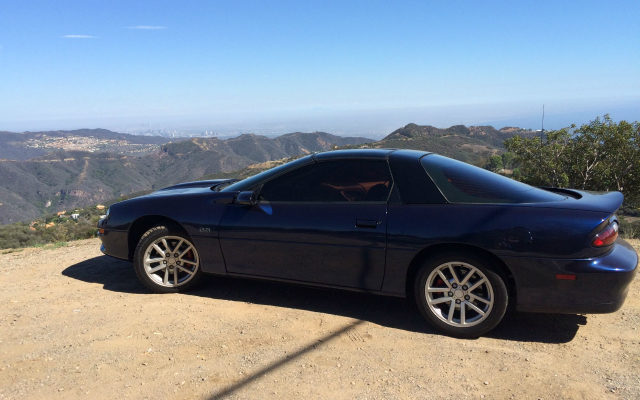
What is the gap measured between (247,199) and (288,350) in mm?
1421

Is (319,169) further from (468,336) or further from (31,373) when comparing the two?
(31,373)

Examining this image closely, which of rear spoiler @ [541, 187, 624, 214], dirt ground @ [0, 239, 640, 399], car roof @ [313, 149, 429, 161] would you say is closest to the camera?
dirt ground @ [0, 239, 640, 399]

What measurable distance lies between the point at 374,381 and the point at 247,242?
1726mm

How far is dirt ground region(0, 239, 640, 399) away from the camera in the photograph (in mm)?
2623

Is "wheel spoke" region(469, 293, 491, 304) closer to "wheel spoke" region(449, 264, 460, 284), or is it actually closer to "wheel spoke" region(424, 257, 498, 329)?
"wheel spoke" region(424, 257, 498, 329)

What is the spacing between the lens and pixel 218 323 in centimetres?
357

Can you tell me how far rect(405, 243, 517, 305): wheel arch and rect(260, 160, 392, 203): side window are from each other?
1.81 ft

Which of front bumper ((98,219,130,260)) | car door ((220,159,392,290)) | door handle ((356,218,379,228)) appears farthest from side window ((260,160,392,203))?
front bumper ((98,219,130,260))

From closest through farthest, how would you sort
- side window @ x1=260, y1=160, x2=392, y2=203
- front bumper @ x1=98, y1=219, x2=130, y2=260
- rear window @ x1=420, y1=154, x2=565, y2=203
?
1. rear window @ x1=420, y1=154, x2=565, y2=203
2. side window @ x1=260, y1=160, x2=392, y2=203
3. front bumper @ x1=98, y1=219, x2=130, y2=260

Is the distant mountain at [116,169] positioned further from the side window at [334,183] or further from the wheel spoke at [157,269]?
the side window at [334,183]

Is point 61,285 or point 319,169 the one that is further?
point 61,285

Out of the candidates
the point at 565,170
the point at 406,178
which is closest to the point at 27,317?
the point at 406,178

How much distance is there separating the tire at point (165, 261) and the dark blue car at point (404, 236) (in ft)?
0.04

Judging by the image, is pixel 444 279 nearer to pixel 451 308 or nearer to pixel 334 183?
pixel 451 308
